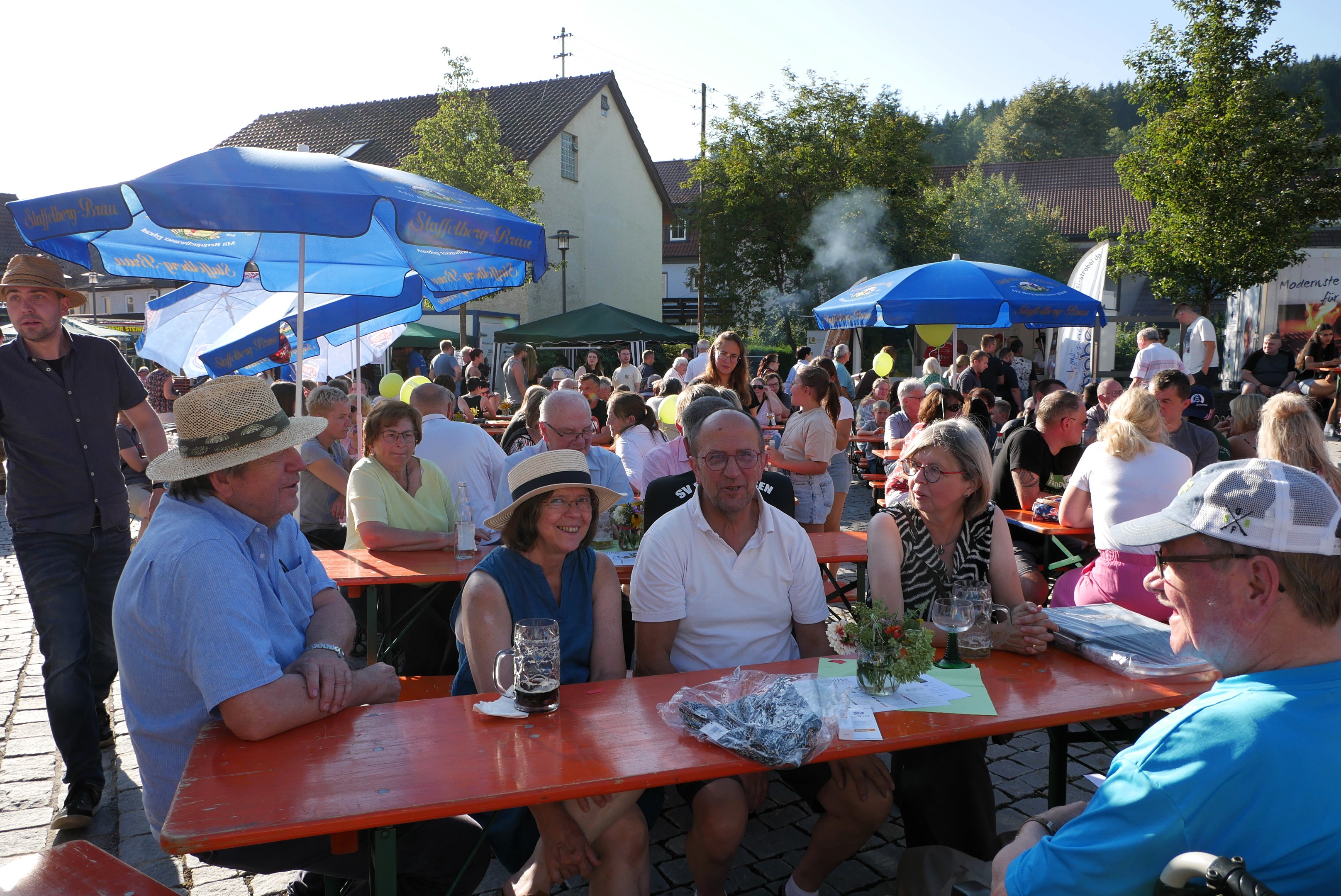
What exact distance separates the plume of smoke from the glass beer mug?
2683 cm

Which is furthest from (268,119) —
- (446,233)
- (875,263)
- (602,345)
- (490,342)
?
(446,233)

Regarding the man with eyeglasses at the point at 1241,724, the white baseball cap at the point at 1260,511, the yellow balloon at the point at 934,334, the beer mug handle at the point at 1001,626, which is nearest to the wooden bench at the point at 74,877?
the man with eyeglasses at the point at 1241,724

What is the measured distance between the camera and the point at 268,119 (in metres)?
33.2

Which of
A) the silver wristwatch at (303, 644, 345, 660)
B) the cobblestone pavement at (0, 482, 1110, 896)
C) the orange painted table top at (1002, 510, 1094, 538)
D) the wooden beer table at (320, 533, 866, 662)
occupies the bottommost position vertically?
the cobblestone pavement at (0, 482, 1110, 896)

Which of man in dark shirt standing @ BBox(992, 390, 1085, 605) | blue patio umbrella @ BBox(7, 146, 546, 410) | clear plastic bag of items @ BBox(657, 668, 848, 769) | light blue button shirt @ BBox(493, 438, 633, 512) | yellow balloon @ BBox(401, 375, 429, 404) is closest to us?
clear plastic bag of items @ BBox(657, 668, 848, 769)

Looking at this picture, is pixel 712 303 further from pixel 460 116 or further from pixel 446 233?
pixel 446 233

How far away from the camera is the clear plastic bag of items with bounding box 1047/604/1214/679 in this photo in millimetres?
2654

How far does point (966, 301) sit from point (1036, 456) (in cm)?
287

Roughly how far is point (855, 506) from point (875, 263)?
19.2m

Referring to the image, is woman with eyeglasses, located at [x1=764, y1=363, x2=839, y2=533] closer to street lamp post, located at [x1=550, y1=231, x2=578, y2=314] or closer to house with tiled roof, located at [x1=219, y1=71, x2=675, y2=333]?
street lamp post, located at [x1=550, y1=231, x2=578, y2=314]

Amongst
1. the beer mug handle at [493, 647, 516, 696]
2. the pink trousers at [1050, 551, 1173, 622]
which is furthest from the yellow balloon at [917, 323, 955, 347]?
the beer mug handle at [493, 647, 516, 696]

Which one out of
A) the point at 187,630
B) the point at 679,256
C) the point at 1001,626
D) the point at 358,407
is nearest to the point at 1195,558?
the point at 1001,626

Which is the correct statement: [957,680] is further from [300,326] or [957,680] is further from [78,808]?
[300,326]

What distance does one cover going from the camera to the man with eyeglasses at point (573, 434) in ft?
15.9
